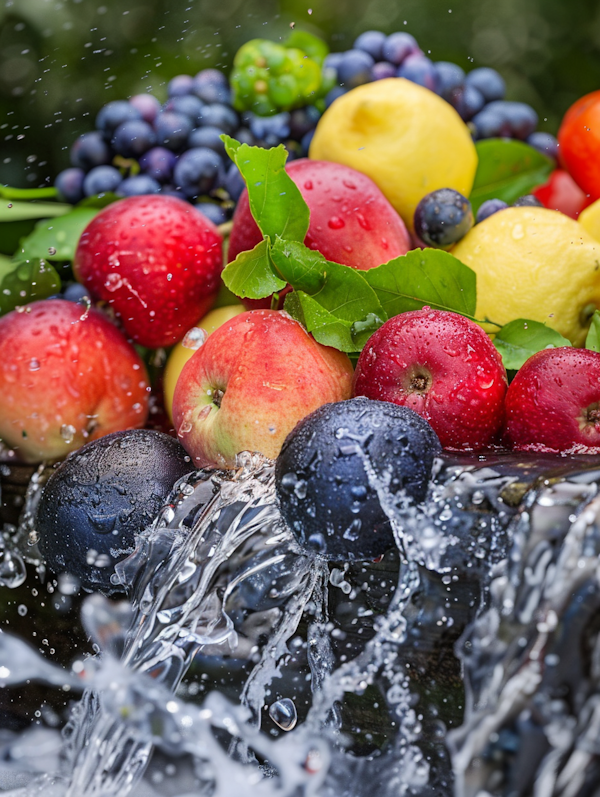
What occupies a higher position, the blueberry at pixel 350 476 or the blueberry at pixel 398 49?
the blueberry at pixel 398 49

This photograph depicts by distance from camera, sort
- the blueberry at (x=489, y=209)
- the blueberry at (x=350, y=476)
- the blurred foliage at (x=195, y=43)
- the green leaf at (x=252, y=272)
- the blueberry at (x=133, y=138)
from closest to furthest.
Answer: the blueberry at (x=350, y=476), the green leaf at (x=252, y=272), the blueberry at (x=489, y=209), the blueberry at (x=133, y=138), the blurred foliage at (x=195, y=43)

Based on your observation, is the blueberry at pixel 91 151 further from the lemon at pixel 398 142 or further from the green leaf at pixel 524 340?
the green leaf at pixel 524 340

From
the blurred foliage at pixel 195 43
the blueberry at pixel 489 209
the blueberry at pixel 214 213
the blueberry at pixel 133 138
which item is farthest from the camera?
the blurred foliage at pixel 195 43

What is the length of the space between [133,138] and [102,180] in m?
0.09

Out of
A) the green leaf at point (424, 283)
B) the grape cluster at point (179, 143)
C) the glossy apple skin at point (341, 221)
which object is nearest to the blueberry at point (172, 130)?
the grape cluster at point (179, 143)

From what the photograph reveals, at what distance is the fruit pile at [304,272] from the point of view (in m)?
0.69

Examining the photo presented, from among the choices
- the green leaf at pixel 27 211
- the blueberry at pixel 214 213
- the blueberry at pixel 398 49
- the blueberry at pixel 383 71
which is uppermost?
the blueberry at pixel 398 49

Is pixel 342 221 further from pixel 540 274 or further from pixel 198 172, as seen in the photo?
pixel 198 172

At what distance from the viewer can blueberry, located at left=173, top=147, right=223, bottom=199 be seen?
1185 millimetres

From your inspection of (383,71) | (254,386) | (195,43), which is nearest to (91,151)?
(195,43)

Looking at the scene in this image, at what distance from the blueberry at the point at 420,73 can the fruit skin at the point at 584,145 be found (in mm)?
243

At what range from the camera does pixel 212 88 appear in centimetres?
129


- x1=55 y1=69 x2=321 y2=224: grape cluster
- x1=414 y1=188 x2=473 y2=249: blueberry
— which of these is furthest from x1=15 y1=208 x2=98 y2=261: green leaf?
x1=414 y1=188 x2=473 y2=249: blueberry

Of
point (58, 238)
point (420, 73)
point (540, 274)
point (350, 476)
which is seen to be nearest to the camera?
point (350, 476)
